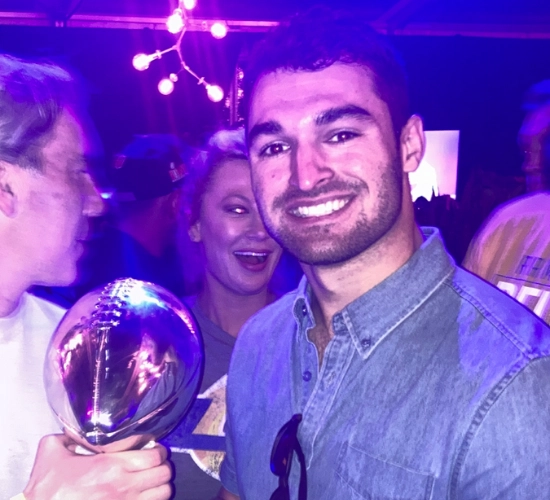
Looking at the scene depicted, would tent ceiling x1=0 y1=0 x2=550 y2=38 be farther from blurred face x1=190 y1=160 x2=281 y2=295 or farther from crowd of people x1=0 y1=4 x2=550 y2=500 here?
crowd of people x1=0 y1=4 x2=550 y2=500

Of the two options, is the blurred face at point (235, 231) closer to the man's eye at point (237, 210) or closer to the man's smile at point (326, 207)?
the man's eye at point (237, 210)

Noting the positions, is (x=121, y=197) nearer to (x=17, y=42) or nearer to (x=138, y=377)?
(x=138, y=377)

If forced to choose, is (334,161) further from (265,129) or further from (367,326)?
(367,326)

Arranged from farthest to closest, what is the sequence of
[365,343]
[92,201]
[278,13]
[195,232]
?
[278,13] → [195,232] → [92,201] → [365,343]

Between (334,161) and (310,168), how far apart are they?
6 centimetres

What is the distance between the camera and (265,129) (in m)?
1.42

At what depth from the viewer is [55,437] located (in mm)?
1289

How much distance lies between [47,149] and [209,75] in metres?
6.23

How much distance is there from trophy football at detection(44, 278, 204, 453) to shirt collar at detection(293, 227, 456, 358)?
1.21ft

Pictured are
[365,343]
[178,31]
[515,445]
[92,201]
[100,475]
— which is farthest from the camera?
[178,31]

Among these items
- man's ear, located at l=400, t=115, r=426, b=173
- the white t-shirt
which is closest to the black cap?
the white t-shirt

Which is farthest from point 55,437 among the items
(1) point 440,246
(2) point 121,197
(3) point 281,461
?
(2) point 121,197

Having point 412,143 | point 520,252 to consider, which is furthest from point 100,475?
point 520,252

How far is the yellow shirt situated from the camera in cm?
211
